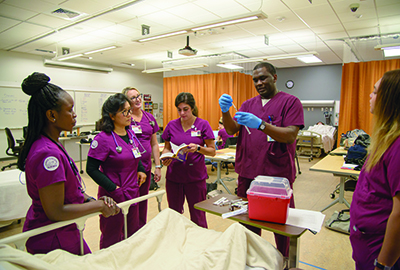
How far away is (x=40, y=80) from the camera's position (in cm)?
118

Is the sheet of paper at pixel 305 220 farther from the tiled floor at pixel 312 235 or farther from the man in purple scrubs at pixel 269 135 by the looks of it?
the tiled floor at pixel 312 235

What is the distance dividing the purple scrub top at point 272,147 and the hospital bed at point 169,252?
0.50 metres

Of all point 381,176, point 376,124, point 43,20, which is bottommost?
point 381,176

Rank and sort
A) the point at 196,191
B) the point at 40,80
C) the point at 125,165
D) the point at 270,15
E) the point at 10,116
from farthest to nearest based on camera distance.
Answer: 1. the point at 10,116
2. the point at 270,15
3. the point at 196,191
4. the point at 125,165
5. the point at 40,80

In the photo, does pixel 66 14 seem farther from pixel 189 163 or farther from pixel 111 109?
pixel 189 163

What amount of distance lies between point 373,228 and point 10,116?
7955 mm

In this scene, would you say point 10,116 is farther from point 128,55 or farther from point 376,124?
point 376,124

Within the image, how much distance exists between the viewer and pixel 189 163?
226cm

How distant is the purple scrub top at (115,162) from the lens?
175 centimetres

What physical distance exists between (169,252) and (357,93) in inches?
224

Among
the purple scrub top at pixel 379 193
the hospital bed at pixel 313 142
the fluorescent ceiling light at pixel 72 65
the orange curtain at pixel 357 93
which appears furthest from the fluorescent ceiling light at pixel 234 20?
the fluorescent ceiling light at pixel 72 65

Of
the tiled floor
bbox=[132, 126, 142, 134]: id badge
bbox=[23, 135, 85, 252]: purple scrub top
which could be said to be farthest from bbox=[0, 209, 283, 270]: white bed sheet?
the tiled floor

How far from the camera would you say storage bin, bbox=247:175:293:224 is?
132 centimetres

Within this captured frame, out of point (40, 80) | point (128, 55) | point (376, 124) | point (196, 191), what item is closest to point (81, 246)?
point (40, 80)
